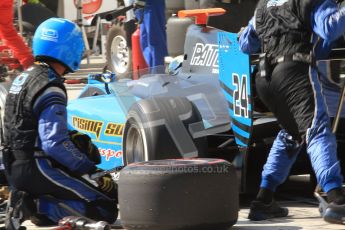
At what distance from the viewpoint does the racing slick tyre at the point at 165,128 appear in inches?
256

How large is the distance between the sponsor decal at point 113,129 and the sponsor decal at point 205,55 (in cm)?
68

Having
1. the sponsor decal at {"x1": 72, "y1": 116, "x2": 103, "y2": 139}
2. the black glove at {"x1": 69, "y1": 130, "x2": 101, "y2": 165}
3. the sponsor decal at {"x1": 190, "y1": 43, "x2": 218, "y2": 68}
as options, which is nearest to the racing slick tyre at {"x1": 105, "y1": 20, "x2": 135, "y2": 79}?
the sponsor decal at {"x1": 72, "y1": 116, "x2": 103, "y2": 139}

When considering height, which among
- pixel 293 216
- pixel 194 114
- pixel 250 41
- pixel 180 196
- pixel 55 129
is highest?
pixel 250 41

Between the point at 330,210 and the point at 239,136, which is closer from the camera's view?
the point at 330,210

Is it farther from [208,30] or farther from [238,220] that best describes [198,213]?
[208,30]

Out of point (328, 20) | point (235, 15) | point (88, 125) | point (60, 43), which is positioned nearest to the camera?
point (328, 20)

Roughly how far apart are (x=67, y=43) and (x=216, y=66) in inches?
52.0

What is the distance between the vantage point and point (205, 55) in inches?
280

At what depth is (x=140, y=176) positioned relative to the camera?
5617 mm

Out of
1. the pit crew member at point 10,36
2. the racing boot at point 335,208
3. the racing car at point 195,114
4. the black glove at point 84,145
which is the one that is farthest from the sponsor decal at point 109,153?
the pit crew member at point 10,36

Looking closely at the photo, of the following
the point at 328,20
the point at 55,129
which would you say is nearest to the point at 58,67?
the point at 55,129

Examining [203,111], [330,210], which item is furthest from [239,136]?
[330,210]

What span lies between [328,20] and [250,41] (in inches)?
27.8

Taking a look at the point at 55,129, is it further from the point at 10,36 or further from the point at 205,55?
the point at 10,36
